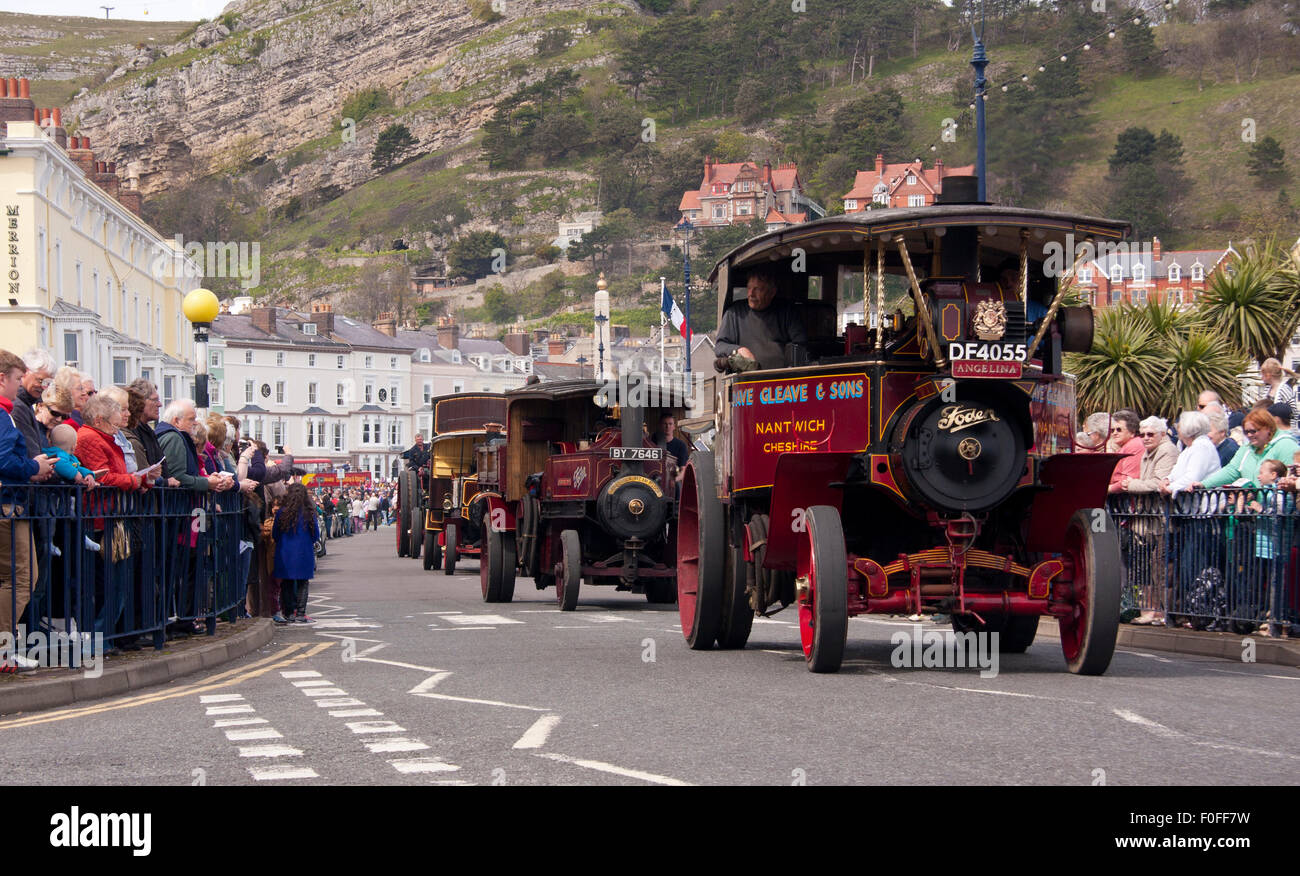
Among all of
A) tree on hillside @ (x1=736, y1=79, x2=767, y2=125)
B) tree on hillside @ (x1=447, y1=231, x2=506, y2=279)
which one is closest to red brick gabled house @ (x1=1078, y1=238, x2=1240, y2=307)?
tree on hillside @ (x1=736, y1=79, x2=767, y2=125)

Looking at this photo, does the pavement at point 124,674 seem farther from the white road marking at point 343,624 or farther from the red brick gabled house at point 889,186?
the red brick gabled house at point 889,186

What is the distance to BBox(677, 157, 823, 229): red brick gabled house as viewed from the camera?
6762 inches

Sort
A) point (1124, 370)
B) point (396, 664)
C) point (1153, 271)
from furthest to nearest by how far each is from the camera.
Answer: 1. point (1153, 271)
2. point (1124, 370)
3. point (396, 664)

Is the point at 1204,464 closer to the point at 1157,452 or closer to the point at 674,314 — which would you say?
the point at 1157,452

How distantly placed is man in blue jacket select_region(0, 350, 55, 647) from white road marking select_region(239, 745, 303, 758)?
310cm

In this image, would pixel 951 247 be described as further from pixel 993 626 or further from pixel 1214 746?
pixel 1214 746

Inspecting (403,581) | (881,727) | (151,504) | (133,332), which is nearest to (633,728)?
(881,727)

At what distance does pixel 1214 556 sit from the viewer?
13492 millimetres

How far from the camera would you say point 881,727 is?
8.39m

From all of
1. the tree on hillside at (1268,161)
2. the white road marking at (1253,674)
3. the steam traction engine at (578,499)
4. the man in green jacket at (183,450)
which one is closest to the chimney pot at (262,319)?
the tree on hillside at (1268,161)

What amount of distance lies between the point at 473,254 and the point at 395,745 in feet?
571

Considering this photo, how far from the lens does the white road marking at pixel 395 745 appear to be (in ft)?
26.3

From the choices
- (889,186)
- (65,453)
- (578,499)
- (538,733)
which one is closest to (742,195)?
(889,186)

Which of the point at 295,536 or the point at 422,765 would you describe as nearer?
the point at 422,765
